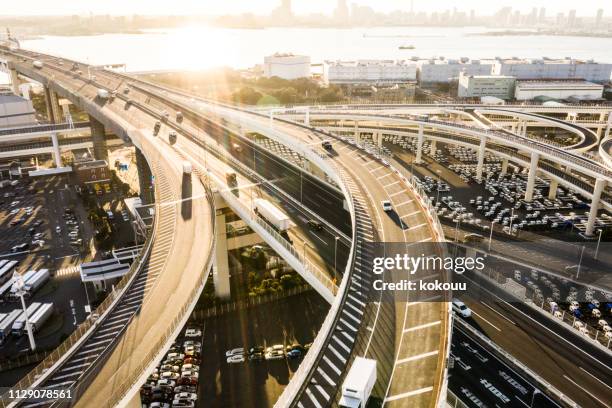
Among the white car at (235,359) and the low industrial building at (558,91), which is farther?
the low industrial building at (558,91)

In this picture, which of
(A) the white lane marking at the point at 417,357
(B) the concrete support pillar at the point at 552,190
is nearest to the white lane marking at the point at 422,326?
(A) the white lane marking at the point at 417,357

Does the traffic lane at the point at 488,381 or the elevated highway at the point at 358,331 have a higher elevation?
the elevated highway at the point at 358,331

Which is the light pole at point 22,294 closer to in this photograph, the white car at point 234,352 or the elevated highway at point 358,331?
the elevated highway at point 358,331

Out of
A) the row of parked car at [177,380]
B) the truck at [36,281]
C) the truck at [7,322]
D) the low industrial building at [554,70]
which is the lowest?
the row of parked car at [177,380]

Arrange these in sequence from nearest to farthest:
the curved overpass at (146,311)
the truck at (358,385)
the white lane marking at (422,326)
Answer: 1. the truck at (358,385)
2. the curved overpass at (146,311)
3. the white lane marking at (422,326)

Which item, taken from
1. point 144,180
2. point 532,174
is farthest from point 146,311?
point 532,174

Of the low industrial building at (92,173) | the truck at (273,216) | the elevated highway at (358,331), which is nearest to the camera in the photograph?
the elevated highway at (358,331)

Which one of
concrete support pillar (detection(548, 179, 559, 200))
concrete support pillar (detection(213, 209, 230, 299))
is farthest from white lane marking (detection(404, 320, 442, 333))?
concrete support pillar (detection(548, 179, 559, 200))
